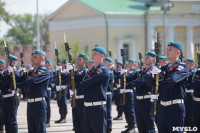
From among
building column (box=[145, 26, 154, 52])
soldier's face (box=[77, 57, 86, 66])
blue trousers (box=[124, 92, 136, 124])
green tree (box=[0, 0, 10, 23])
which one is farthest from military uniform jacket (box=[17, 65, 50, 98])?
building column (box=[145, 26, 154, 52])

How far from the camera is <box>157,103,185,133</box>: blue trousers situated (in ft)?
24.0

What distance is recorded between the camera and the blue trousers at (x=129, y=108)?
40.2ft

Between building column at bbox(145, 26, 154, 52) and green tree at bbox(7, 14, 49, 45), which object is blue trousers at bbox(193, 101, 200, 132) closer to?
building column at bbox(145, 26, 154, 52)

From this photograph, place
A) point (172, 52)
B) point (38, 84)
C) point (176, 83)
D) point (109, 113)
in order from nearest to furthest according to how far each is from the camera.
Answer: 1. point (176, 83)
2. point (172, 52)
3. point (38, 84)
4. point (109, 113)

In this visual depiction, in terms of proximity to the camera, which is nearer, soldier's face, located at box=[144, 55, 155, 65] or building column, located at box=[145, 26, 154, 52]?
soldier's face, located at box=[144, 55, 155, 65]

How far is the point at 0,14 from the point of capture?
4134 cm

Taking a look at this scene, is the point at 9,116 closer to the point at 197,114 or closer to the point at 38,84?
the point at 38,84

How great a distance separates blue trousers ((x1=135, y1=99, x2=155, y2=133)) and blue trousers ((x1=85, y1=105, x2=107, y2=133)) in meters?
2.08

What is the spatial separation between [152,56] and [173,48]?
230cm

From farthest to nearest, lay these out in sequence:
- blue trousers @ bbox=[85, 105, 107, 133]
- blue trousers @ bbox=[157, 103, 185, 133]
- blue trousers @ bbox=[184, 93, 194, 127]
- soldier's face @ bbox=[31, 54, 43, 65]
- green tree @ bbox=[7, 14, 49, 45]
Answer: green tree @ bbox=[7, 14, 49, 45] < blue trousers @ bbox=[184, 93, 194, 127] < soldier's face @ bbox=[31, 54, 43, 65] < blue trousers @ bbox=[85, 105, 107, 133] < blue trousers @ bbox=[157, 103, 185, 133]

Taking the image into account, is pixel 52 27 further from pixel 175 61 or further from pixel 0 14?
pixel 175 61

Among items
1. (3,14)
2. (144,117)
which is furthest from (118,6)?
(144,117)

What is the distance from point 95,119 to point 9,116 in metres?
2.98

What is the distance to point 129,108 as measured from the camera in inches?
491
